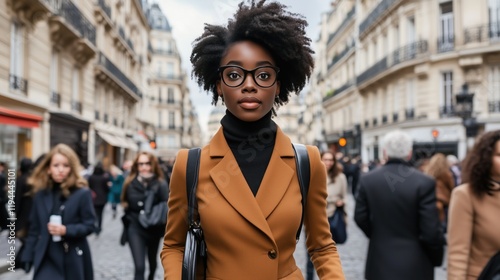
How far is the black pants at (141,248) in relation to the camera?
18.2ft

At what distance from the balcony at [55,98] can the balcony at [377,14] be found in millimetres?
17527

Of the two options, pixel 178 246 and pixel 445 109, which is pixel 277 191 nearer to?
pixel 178 246

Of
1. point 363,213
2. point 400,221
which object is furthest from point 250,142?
point 363,213

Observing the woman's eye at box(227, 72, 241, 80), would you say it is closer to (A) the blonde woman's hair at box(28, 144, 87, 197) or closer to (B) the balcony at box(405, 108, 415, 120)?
(A) the blonde woman's hair at box(28, 144, 87, 197)

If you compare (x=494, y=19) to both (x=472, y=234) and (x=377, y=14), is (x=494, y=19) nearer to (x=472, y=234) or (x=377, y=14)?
(x=377, y=14)

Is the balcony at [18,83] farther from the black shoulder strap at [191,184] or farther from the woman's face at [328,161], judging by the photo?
the black shoulder strap at [191,184]

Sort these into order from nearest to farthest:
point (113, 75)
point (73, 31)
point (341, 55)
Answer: point (73, 31)
point (113, 75)
point (341, 55)

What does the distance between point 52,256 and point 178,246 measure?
2.49 meters

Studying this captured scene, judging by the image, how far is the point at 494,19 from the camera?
21.3 metres

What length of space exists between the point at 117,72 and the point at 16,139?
1550 centimetres

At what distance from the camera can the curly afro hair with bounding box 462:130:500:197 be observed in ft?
10.6

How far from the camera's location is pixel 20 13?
549 inches

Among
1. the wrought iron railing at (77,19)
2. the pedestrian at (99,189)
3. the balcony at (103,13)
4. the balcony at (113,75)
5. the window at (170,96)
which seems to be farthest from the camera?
the window at (170,96)

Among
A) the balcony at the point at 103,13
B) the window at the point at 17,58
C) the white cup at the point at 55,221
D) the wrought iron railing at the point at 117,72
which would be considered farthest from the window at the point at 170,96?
the white cup at the point at 55,221
